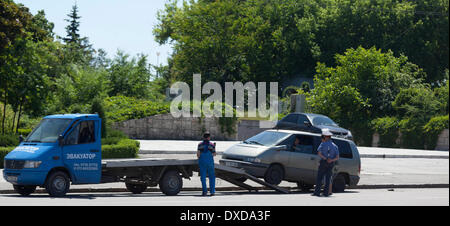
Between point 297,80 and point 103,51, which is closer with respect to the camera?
point 297,80

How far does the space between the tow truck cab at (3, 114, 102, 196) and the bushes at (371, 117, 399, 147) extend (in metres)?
29.8

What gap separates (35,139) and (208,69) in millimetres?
43260

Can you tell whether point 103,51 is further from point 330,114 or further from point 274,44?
point 330,114

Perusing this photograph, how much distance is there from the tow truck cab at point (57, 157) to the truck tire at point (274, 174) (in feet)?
15.9

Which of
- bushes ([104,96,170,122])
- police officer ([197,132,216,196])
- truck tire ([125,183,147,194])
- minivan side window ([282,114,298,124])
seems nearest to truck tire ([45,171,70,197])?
truck tire ([125,183,147,194])

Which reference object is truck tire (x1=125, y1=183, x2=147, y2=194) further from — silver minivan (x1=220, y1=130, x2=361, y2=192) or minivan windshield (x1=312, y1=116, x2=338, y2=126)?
minivan windshield (x1=312, y1=116, x2=338, y2=126)

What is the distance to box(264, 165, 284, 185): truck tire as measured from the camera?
18.0 m

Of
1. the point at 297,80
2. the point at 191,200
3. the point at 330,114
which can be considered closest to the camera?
the point at 191,200

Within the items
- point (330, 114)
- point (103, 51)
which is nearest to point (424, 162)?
point (330, 114)

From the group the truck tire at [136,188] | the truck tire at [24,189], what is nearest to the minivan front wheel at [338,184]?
the truck tire at [136,188]

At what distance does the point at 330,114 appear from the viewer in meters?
44.7

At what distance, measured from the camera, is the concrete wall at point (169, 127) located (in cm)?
3974

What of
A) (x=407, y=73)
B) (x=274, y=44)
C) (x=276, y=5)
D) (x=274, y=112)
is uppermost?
(x=276, y=5)

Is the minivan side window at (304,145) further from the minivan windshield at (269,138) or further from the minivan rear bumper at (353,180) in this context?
the minivan rear bumper at (353,180)
